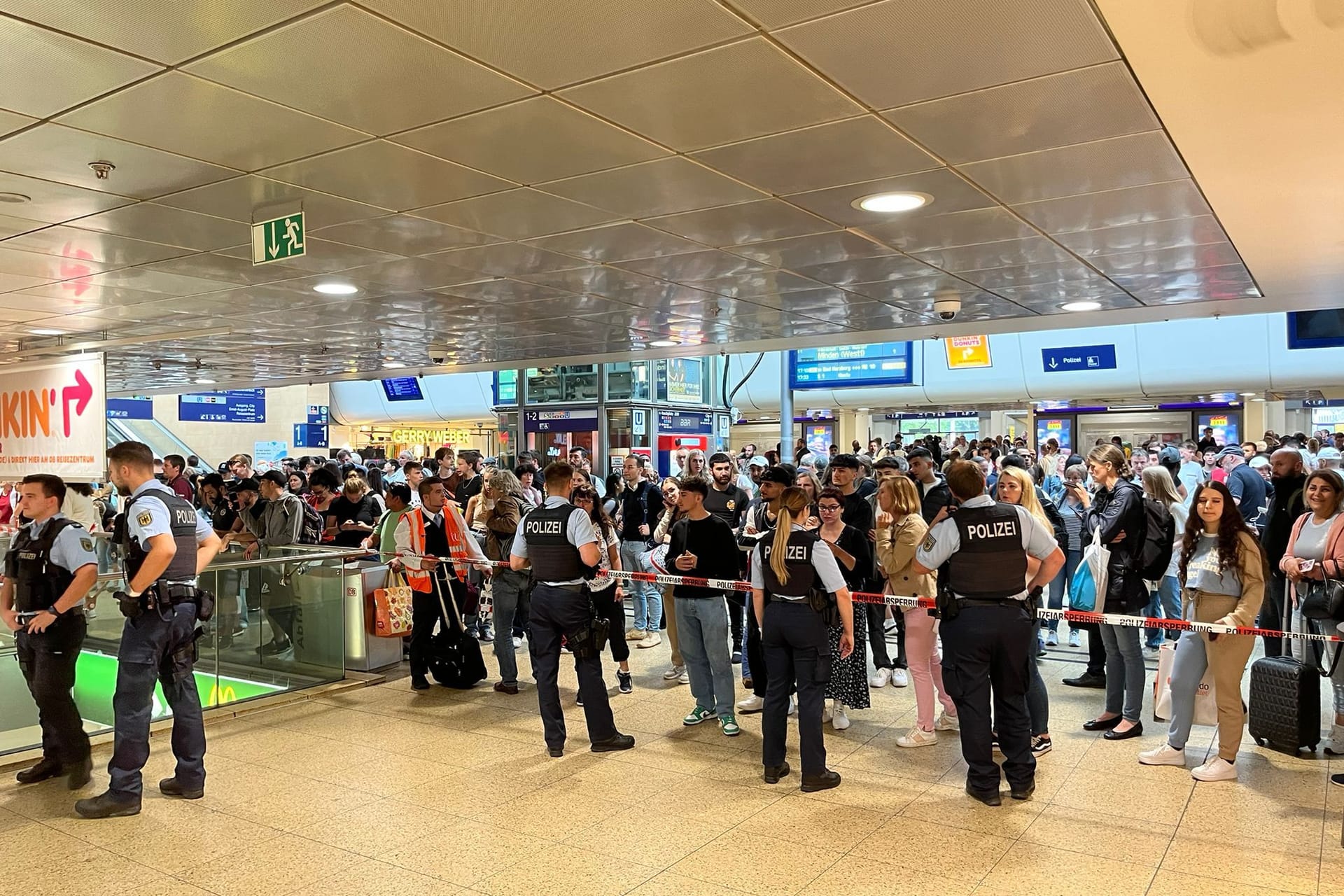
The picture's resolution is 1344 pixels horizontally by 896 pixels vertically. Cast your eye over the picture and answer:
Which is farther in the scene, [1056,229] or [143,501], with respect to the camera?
[1056,229]

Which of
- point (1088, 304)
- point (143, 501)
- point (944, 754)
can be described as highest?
point (1088, 304)

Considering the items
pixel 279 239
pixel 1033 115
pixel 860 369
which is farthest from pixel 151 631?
pixel 860 369

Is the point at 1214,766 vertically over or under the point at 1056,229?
under

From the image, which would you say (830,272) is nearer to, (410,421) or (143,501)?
(143,501)

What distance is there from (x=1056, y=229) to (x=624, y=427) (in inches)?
550

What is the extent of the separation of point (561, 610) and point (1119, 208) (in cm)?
397

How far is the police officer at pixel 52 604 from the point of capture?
5.11 m

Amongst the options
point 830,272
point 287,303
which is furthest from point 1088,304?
point 287,303

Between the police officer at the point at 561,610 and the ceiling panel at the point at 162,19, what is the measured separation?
3231mm

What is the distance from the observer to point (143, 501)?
4855mm

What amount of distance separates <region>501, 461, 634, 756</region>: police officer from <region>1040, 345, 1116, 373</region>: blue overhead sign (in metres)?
19.0

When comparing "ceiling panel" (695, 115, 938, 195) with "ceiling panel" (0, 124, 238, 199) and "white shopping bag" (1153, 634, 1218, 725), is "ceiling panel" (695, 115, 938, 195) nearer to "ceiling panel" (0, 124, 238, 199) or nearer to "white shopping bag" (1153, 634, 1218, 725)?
"ceiling panel" (0, 124, 238, 199)

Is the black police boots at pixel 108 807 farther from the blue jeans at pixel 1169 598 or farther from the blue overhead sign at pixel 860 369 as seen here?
the blue overhead sign at pixel 860 369

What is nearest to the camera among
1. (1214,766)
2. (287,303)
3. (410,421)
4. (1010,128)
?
(1010,128)
